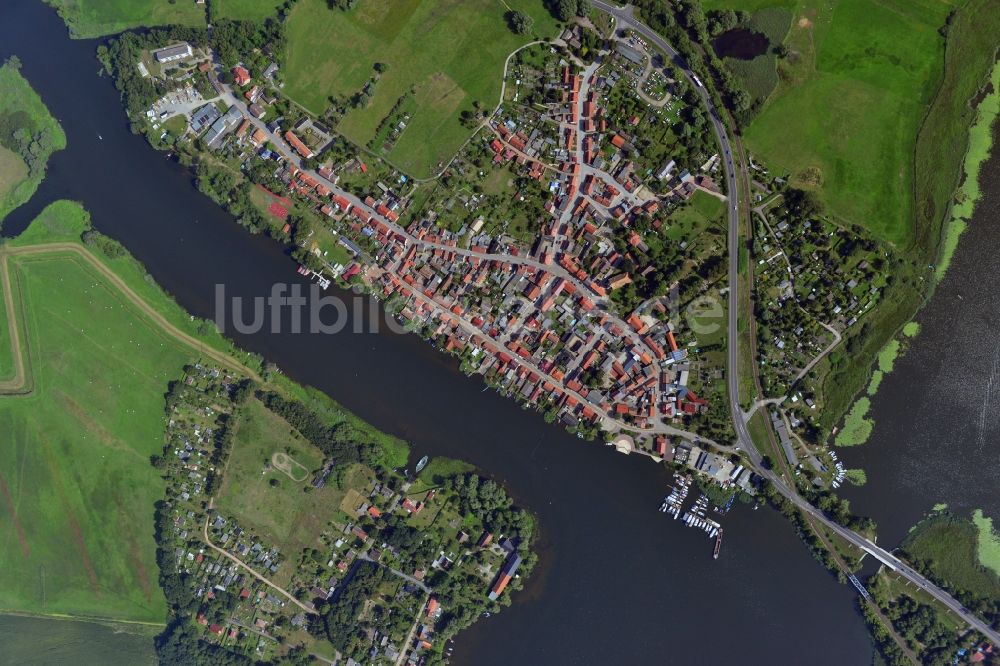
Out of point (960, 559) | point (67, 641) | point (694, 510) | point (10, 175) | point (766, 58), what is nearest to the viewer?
point (960, 559)

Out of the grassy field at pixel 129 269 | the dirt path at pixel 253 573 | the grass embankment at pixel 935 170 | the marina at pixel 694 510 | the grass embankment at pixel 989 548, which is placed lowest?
the dirt path at pixel 253 573

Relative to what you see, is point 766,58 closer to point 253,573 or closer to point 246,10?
point 246,10

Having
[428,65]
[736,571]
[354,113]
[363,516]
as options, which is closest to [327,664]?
[363,516]

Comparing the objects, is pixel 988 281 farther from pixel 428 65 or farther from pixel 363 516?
pixel 363 516

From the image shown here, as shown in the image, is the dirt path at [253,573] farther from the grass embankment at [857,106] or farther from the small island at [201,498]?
the grass embankment at [857,106]

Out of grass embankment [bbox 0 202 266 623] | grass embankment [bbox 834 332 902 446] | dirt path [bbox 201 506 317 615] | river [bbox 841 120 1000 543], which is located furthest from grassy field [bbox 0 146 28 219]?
river [bbox 841 120 1000 543]

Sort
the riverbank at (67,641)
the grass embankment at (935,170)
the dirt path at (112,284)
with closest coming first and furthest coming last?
the grass embankment at (935,170)
the dirt path at (112,284)
the riverbank at (67,641)

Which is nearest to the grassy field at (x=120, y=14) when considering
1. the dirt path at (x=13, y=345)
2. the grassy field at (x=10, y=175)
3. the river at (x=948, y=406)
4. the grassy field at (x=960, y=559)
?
the grassy field at (x=10, y=175)

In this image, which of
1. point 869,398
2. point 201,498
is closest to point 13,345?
point 201,498
